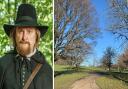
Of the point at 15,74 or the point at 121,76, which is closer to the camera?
the point at 15,74

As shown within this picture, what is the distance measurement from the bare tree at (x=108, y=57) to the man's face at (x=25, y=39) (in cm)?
133

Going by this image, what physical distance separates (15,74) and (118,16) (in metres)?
1.79

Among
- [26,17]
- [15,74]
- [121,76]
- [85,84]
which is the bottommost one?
[85,84]

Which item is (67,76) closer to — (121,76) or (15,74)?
(121,76)

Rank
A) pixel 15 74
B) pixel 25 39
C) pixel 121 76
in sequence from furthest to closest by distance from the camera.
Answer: pixel 121 76, pixel 25 39, pixel 15 74

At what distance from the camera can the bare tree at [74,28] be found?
448 centimetres

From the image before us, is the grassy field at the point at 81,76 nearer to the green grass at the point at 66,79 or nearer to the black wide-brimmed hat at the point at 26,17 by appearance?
the green grass at the point at 66,79

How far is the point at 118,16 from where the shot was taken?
4.50m

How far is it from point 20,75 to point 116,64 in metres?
1.59

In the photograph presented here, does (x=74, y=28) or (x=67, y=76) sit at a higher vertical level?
(x=74, y=28)

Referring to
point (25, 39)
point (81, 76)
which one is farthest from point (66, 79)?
point (25, 39)

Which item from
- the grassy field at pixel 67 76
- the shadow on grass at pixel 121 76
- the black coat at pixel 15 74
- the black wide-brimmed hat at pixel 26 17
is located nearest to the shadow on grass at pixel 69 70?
the grassy field at pixel 67 76

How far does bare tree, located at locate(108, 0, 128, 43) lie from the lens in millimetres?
4473

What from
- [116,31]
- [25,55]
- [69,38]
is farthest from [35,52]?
[116,31]
